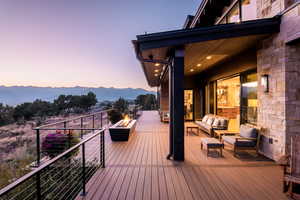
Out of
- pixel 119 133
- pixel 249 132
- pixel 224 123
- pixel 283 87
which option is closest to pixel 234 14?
pixel 283 87

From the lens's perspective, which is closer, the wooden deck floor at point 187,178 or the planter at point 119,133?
the wooden deck floor at point 187,178

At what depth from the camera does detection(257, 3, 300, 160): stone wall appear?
3320 mm

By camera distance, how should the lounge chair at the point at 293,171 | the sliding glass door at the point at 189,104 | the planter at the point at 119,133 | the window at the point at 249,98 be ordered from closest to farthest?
the lounge chair at the point at 293,171, the window at the point at 249,98, the planter at the point at 119,133, the sliding glass door at the point at 189,104

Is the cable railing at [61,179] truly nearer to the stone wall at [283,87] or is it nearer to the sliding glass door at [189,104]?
the stone wall at [283,87]

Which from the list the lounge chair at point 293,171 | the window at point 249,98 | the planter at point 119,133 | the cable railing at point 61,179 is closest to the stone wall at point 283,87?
the window at point 249,98

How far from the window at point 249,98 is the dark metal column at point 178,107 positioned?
256 centimetres

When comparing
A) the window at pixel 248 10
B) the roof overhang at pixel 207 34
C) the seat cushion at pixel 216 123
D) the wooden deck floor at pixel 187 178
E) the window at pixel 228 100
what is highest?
the window at pixel 248 10

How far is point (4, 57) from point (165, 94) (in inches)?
705

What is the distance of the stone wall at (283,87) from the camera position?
3.32 metres

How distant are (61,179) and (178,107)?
3429 millimetres

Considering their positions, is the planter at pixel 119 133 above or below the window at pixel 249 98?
below

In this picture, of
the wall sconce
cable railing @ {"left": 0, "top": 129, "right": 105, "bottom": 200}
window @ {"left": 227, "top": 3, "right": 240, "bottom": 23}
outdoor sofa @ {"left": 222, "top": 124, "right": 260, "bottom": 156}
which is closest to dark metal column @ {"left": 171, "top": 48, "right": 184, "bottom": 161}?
outdoor sofa @ {"left": 222, "top": 124, "right": 260, "bottom": 156}

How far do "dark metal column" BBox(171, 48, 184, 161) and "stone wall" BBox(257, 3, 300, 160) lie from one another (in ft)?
7.21

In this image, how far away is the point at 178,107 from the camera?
3717 mm
